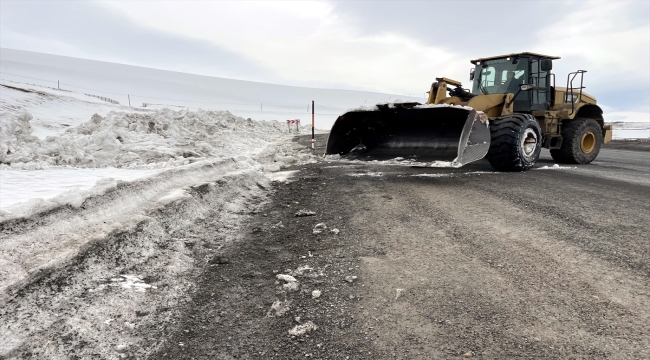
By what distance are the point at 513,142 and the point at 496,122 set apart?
48cm

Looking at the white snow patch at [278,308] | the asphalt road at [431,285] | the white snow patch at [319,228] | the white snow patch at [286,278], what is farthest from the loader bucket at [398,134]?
the white snow patch at [278,308]

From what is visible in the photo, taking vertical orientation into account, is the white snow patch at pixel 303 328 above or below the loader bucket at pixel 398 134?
below

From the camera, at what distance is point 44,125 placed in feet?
30.7

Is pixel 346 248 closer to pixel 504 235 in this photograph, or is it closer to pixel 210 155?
pixel 504 235

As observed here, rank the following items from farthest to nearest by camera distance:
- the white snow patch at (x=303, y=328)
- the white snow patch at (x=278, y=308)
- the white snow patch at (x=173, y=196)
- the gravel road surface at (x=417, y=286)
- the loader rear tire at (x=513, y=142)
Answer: the loader rear tire at (x=513, y=142) → the white snow patch at (x=173, y=196) → the white snow patch at (x=278, y=308) → the white snow patch at (x=303, y=328) → the gravel road surface at (x=417, y=286)

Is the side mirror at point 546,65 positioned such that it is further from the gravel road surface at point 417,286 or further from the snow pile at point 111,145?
the snow pile at point 111,145

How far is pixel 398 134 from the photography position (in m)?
8.03

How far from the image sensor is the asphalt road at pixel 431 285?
1.81 m

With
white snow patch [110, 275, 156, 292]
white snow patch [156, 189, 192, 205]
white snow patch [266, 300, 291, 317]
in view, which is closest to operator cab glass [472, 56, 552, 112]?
white snow patch [156, 189, 192, 205]

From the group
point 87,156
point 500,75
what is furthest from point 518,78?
point 87,156

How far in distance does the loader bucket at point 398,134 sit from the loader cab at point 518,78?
1.79m

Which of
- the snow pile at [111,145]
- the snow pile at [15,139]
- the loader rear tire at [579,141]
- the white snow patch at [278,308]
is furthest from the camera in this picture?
the loader rear tire at [579,141]

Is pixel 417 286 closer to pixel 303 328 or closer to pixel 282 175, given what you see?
pixel 303 328

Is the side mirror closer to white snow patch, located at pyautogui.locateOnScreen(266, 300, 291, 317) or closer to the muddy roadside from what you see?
the muddy roadside
